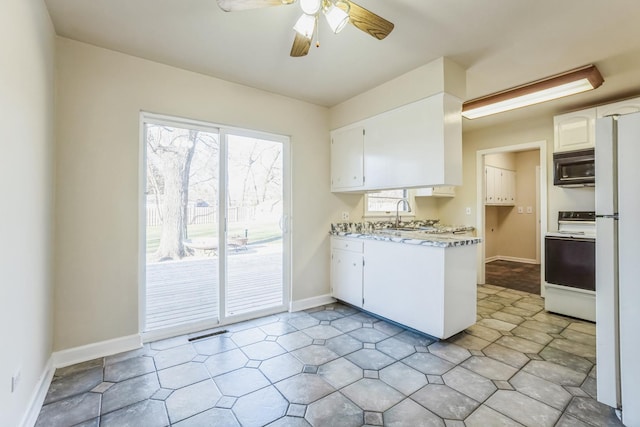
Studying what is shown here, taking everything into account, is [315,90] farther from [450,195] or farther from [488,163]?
[488,163]

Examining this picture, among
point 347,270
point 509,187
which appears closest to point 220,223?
point 347,270

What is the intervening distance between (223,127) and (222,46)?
809 millimetres

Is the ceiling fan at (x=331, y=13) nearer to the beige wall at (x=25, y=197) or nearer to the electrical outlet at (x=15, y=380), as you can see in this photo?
the beige wall at (x=25, y=197)

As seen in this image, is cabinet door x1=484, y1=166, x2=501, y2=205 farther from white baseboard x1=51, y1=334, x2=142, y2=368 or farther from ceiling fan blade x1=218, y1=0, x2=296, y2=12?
white baseboard x1=51, y1=334, x2=142, y2=368

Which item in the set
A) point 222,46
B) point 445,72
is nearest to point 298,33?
point 222,46

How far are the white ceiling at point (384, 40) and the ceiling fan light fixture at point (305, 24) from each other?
0.34 metres

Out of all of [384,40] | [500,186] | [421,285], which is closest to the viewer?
[384,40]

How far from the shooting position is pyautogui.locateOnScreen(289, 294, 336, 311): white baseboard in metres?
3.43

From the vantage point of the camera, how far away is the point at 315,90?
3223 mm

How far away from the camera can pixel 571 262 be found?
10.4 feet

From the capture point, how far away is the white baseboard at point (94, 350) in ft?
7.20

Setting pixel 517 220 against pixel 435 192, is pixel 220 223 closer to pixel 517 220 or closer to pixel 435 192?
pixel 435 192

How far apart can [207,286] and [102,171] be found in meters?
1.37

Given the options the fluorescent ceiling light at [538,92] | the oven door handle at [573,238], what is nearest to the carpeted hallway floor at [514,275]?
the oven door handle at [573,238]
